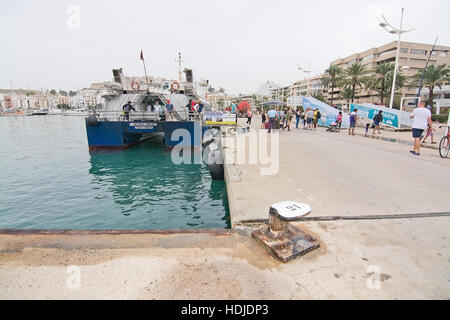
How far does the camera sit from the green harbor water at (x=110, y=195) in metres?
5.34

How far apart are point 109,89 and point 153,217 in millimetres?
12896

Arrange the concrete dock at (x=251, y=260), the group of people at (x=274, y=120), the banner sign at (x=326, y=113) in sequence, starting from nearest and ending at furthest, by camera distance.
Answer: the concrete dock at (x=251, y=260) → the group of people at (x=274, y=120) → the banner sign at (x=326, y=113)

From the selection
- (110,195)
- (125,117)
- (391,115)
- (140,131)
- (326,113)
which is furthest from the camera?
(326,113)

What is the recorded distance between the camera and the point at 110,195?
702 cm

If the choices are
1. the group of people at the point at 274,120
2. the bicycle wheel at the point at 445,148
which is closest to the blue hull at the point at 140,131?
the group of people at the point at 274,120

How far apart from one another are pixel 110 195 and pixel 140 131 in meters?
6.84

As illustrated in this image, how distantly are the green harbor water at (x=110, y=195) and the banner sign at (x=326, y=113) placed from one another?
14866 mm

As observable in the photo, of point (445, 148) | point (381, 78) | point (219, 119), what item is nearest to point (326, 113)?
point (219, 119)

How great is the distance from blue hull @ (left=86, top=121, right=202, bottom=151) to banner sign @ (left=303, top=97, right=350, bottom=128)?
12.0 metres

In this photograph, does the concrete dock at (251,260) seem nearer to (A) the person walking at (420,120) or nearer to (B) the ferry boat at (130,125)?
(A) the person walking at (420,120)

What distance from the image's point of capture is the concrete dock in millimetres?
2029

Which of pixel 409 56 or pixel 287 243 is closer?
pixel 287 243

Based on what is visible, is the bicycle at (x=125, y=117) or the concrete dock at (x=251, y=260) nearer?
the concrete dock at (x=251, y=260)

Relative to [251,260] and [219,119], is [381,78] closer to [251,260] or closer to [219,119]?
[219,119]
